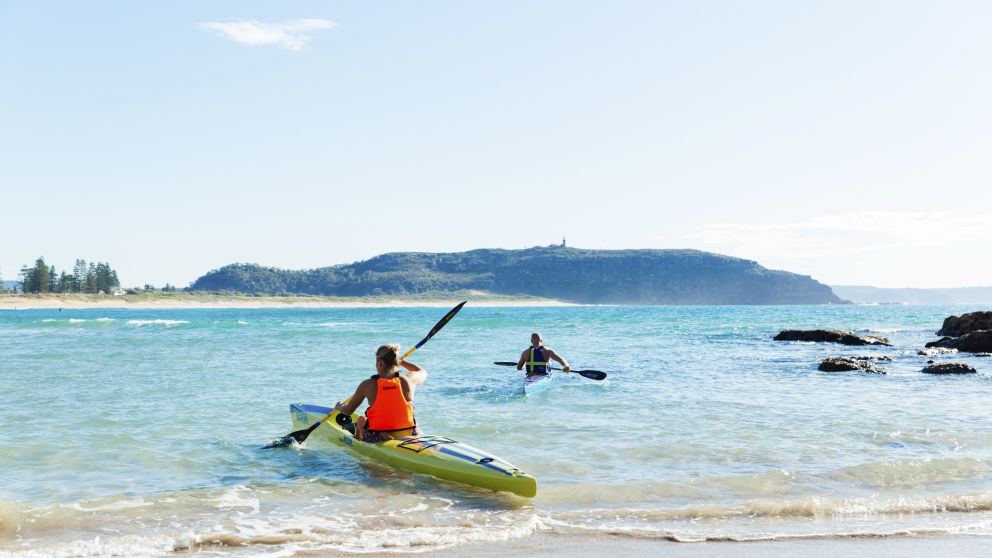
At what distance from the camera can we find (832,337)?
2906 cm

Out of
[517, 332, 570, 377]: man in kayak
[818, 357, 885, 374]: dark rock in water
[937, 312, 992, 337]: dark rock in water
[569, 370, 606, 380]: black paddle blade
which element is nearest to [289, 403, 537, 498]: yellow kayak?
[517, 332, 570, 377]: man in kayak

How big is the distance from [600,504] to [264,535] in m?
2.78

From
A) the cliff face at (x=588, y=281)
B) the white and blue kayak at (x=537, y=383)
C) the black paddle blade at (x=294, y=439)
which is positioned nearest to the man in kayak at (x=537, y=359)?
the white and blue kayak at (x=537, y=383)

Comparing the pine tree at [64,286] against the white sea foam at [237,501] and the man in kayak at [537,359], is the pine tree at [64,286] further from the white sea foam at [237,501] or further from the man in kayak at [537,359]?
the white sea foam at [237,501]

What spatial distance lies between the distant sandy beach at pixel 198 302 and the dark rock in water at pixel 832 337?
98.4 metres

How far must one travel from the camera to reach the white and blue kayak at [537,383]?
13406 mm

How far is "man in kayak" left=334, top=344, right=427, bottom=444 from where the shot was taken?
297 inches

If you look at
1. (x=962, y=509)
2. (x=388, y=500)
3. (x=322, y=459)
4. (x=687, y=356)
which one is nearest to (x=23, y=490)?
(x=322, y=459)

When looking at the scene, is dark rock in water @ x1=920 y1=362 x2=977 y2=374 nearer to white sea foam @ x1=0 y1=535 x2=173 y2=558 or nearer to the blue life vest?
the blue life vest

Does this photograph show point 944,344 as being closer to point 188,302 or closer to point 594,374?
point 594,374

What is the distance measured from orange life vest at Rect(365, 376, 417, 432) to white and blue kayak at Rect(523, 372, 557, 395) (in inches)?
216

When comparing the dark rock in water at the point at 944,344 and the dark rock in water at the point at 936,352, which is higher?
the dark rock in water at the point at 944,344

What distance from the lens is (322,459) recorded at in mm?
8328

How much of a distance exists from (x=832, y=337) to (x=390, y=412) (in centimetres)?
2562
